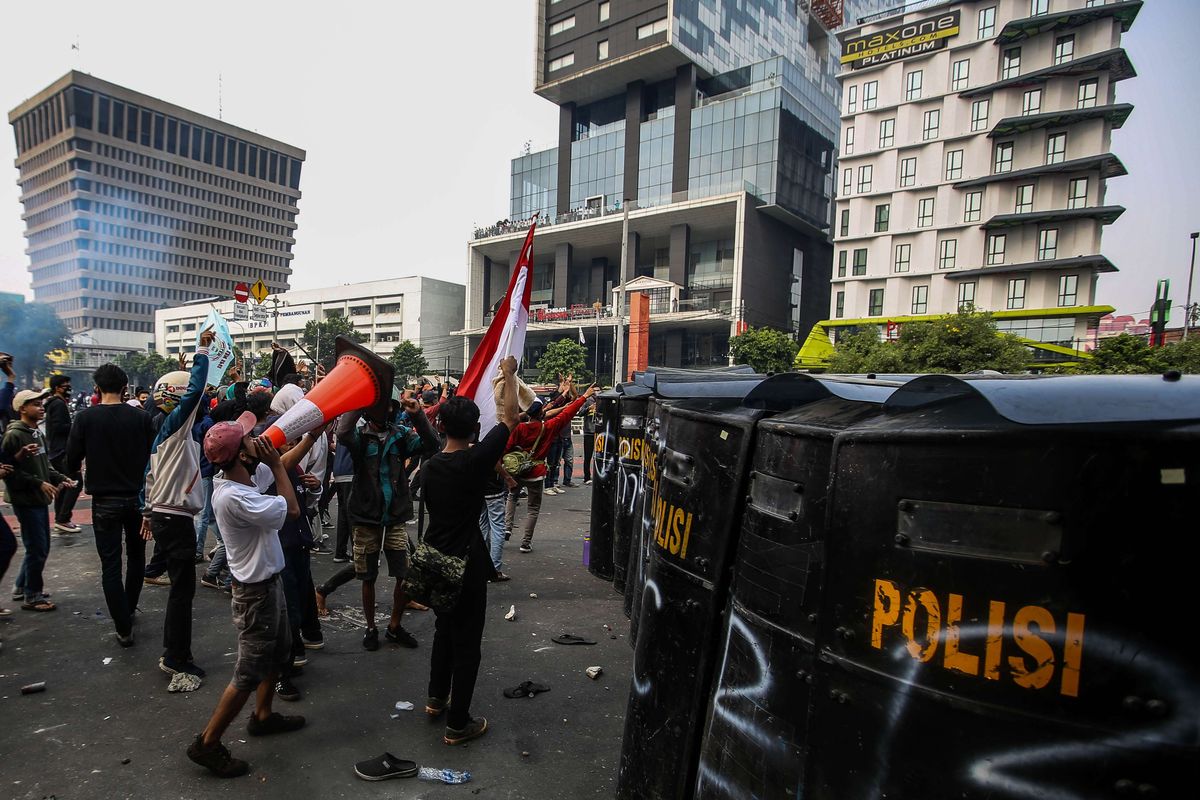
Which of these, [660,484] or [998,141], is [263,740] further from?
[998,141]

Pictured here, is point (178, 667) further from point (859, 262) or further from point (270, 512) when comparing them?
point (859, 262)

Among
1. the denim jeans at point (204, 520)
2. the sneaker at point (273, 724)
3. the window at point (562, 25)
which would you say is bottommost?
the sneaker at point (273, 724)

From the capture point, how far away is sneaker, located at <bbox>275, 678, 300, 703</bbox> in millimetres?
3943

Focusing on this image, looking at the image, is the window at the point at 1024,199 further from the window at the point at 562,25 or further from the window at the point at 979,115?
the window at the point at 562,25

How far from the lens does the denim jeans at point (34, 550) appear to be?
5285mm

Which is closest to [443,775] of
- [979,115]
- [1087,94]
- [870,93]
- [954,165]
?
[954,165]

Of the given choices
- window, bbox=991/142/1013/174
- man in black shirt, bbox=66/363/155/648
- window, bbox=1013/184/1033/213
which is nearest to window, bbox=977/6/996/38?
window, bbox=991/142/1013/174

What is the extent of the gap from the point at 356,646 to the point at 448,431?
7.07ft

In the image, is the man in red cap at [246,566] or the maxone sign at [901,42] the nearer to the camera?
the man in red cap at [246,566]

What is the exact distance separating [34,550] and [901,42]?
5265cm

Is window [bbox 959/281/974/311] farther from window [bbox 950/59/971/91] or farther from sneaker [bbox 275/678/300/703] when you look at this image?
sneaker [bbox 275/678/300/703]

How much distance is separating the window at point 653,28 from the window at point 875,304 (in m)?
27.3

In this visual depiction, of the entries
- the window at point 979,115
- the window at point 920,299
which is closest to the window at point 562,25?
Result: the window at point 979,115

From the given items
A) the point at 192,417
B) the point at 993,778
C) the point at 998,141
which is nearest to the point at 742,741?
the point at 993,778
